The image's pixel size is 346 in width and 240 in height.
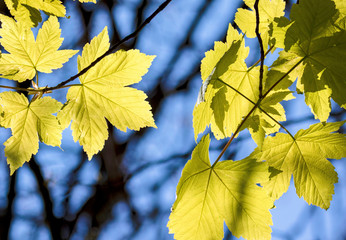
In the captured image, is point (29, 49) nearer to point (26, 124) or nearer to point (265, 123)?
point (26, 124)

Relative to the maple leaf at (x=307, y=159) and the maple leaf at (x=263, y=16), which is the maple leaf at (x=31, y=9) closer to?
the maple leaf at (x=263, y=16)

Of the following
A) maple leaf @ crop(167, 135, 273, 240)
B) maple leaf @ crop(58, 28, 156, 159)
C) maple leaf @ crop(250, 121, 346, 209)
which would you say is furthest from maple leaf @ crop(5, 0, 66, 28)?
maple leaf @ crop(250, 121, 346, 209)

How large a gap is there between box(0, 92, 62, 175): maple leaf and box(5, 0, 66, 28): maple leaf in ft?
0.68

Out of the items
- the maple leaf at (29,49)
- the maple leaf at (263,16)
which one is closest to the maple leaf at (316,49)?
the maple leaf at (263,16)

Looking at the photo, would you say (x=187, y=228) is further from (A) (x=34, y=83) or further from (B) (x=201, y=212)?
(A) (x=34, y=83)

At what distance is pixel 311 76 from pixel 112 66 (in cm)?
53

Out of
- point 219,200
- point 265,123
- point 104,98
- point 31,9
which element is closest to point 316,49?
point 265,123

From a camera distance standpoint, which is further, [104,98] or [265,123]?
[104,98]

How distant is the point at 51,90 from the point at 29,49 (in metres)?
0.16

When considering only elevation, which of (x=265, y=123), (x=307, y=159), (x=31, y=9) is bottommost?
(x=307, y=159)

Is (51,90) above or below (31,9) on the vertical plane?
below

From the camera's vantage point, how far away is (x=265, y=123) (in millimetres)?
782

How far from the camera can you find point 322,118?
2.47 feet

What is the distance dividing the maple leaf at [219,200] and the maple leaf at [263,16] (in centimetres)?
33
